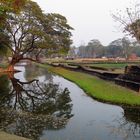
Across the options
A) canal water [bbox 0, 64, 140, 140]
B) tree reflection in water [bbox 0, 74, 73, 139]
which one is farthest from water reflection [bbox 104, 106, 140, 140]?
tree reflection in water [bbox 0, 74, 73, 139]

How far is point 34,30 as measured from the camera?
6141cm

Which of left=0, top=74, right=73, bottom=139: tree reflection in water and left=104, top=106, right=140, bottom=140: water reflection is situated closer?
left=104, top=106, right=140, bottom=140: water reflection

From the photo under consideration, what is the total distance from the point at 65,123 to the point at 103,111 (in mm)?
4266

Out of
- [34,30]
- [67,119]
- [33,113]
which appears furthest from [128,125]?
[34,30]

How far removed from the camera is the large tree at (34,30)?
2468 inches

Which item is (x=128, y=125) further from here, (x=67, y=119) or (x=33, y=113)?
(x=33, y=113)

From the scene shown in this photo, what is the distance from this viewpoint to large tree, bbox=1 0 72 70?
62688mm

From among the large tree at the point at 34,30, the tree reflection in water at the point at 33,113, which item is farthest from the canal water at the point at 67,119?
the large tree at the point at 34,30

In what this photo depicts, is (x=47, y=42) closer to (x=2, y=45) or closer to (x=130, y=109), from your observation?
(x=2, y=45)

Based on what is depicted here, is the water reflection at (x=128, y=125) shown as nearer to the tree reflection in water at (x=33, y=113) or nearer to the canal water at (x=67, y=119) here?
the canal water at (x=67, y=119)

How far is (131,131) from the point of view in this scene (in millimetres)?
16406

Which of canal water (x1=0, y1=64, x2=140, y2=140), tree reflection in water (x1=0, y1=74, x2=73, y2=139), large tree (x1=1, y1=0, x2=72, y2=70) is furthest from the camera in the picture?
large tree (x1=1, y1=0, x2=72, y2=70)

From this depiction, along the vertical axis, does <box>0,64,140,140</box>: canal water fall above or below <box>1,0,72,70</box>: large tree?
below

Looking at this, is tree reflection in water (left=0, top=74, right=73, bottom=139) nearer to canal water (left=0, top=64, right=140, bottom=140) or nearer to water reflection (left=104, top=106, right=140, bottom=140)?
canal water (left=0, top=64, right=140, bottom=140)
